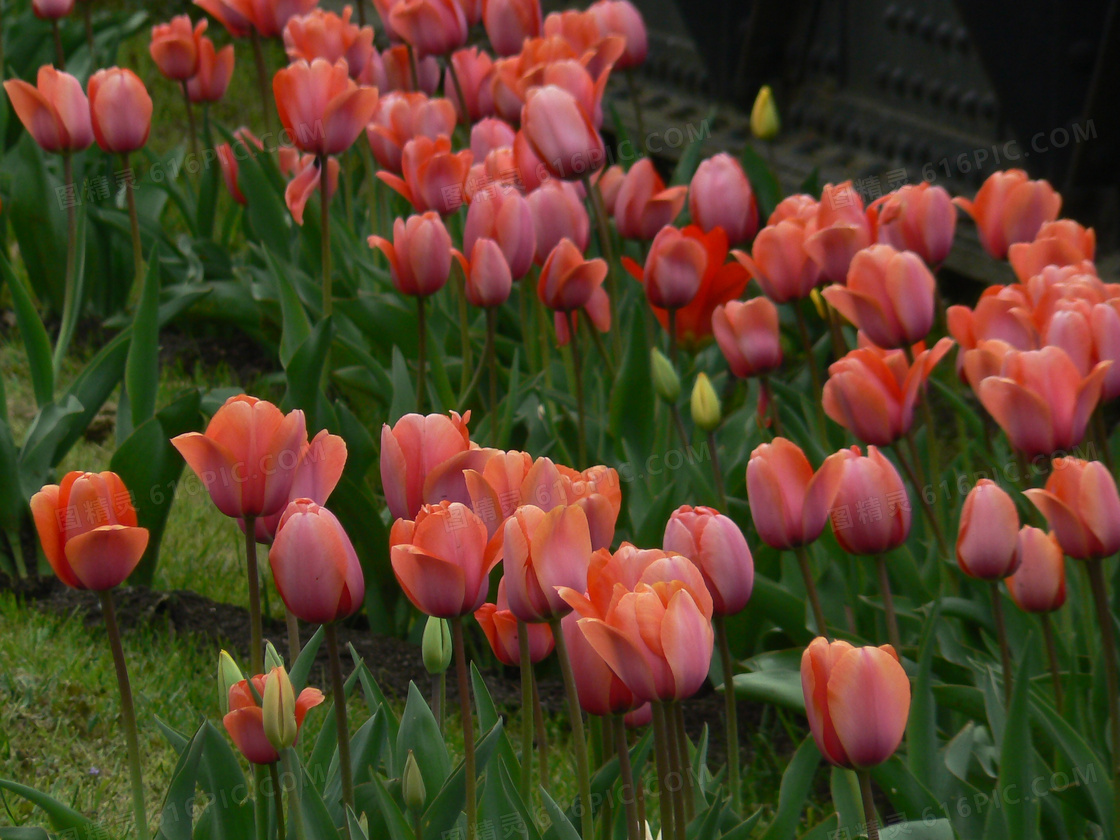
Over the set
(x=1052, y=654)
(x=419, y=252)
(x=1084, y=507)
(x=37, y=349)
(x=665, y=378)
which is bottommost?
(x=37, y=349)

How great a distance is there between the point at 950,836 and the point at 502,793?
1.83 feet

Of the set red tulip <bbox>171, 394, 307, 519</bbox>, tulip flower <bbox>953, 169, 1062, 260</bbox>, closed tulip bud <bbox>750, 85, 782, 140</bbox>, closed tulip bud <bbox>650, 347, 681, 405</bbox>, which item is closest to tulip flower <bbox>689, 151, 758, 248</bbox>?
closed tulip bud <bbox>750, 85, 782, 140</bbox>

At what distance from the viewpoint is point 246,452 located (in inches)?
51.4

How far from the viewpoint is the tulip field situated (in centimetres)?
129

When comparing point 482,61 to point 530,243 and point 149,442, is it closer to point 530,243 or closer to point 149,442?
point 530,243

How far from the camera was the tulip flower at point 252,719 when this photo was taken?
1.25 metres

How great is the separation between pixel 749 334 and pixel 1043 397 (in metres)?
0.66

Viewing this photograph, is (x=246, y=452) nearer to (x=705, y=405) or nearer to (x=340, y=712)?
(x=340, y=712)

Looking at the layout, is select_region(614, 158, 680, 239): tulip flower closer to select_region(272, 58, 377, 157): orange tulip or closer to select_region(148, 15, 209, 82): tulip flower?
select_region(272, 58, 377, 157): orange tulip

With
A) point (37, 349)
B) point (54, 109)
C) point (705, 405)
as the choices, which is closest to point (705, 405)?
point (705, 405)

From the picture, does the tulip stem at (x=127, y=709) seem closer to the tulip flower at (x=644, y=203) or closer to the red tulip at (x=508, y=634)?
the red tulip at (x=508, y=634)

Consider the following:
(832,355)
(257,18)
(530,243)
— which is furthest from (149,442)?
(832,355)

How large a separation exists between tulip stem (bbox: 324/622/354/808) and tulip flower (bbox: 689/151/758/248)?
1.68 metres

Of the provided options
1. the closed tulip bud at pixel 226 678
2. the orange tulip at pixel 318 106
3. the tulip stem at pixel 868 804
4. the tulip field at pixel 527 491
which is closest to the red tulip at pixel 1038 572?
the tulip field at pixel 527 491
